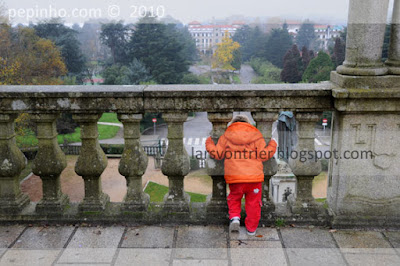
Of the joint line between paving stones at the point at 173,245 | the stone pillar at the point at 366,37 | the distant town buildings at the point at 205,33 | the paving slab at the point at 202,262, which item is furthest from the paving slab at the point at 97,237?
the distant town buildings at the point at 205,33

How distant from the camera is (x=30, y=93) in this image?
3.85 m

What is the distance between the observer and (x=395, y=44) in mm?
3785

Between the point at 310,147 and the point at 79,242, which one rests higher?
the point at 310,147

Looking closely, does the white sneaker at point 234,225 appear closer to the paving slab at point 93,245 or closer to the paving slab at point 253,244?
the paving slab at point 253,244

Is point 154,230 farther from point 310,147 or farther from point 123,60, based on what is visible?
point 123,60

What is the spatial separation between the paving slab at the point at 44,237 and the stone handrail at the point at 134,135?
0.42 ft

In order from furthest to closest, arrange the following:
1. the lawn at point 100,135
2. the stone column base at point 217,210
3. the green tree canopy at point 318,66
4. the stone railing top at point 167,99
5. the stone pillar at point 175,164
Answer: the green tree canopy at point 318,66
the lawn at point 100,135
the stone column base at point 217,210
the stone pillar at point 175,164
the stone railing top at point 167,99

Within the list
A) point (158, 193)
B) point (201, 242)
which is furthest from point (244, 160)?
point (158, 193)

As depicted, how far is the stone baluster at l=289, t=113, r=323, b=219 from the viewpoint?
396 centimetres

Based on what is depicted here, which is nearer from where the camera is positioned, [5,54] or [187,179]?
[187,179]

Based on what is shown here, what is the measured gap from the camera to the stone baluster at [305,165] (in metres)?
3.96

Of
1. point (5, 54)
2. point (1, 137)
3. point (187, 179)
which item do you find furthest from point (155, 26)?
point (1, 137)

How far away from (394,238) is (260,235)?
4.03ft

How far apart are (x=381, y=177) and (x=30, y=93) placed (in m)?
3.40
